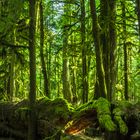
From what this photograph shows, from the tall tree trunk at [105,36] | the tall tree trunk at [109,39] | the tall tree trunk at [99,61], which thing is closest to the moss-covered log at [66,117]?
the tall tree trunk at [99,61]

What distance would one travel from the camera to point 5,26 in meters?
10.8

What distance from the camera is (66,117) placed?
10.1m

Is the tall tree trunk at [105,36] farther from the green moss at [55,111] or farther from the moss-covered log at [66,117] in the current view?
the moss-covered log at [66,117]

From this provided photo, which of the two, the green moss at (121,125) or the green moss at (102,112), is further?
the green moss at (102,112)

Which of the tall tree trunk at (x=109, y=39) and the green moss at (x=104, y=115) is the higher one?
the tall tree trunk at (x=109, y=39)

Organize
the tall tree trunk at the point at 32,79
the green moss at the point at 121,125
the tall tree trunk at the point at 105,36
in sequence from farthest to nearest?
the tall tree trunk at the point at 105,36 → the tall tree trunk at the point at 32,79 → the green moss at the point at 121,125

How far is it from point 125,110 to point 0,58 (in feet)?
29.1

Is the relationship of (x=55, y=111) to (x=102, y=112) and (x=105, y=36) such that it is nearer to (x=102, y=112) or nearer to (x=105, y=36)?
(x=102, y=112)

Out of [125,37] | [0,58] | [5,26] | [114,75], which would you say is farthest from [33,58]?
[0,58]

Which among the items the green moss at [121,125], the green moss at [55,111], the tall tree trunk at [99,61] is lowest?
the green moss at [121,125]

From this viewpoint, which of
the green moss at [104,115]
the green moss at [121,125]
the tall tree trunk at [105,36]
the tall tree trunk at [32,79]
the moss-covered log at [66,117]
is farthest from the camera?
the tall tree trunk at [105,36]

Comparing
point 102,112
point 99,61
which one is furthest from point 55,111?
point 102,112

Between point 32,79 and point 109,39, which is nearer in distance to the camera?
point 32,79

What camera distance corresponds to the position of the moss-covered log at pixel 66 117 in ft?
28.1
